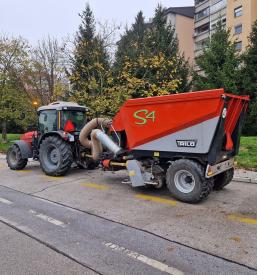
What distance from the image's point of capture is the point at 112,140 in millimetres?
7652

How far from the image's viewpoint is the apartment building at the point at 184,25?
49.6 metres

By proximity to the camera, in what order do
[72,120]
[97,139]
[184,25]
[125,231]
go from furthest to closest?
1. [184,25]
2. [72,120]
3. [97,139]
4. [125,231]

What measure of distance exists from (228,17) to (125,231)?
1624 inches

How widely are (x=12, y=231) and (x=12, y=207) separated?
1395 mm

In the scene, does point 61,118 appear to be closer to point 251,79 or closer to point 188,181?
point 188,181

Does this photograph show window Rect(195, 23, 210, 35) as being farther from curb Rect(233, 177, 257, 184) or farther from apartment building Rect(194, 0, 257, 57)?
curb Rect(233, 177, 257, 184)

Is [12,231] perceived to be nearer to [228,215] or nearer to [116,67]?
[228,215]

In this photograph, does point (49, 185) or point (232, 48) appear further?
point (232, 48)

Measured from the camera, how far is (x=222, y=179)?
6.97 meters

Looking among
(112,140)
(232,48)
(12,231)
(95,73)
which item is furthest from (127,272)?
(232,48)

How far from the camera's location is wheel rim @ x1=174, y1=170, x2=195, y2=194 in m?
6.14

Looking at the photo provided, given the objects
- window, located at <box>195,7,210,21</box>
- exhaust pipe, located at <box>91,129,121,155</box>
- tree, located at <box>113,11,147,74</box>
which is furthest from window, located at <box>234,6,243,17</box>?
exhaust pipe, located at <box>91,129,121,155</box>

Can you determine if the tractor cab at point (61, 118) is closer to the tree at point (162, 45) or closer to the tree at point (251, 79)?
the tree at point (162, 45)

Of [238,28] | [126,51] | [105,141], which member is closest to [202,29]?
[238,28]
